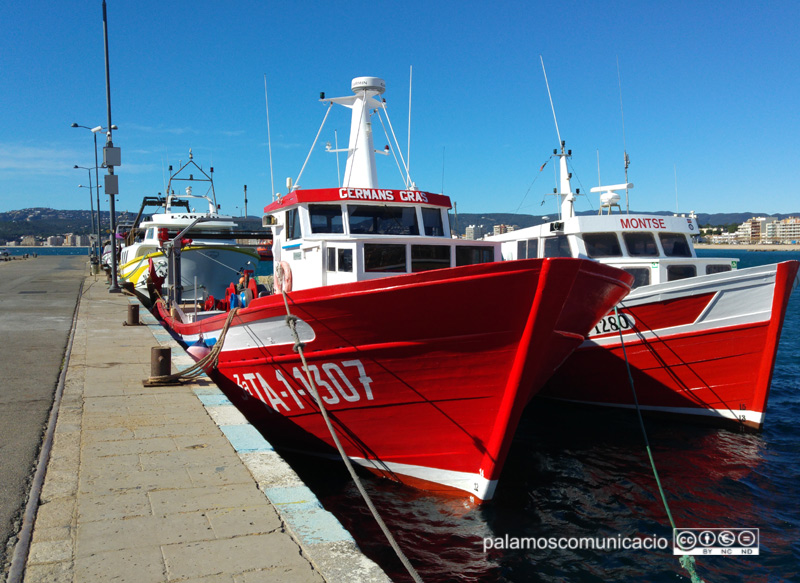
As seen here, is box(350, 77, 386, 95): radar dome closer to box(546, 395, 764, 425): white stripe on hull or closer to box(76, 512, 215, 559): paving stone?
box(546, 395, 764, 425): white stripe on hull

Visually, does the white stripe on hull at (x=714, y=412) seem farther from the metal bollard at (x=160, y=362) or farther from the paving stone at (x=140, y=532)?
the paving stone at (x=140, y=532)

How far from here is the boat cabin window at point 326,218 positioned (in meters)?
8.85

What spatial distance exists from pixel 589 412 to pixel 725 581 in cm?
535

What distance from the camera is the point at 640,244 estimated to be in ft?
37.2

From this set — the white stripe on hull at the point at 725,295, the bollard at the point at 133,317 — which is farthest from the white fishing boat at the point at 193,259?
the white stripe on hull at the point at 725,295

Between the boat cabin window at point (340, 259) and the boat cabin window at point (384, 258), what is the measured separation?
0.20m

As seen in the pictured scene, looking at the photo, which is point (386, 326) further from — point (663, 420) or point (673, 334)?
point (663, 420)

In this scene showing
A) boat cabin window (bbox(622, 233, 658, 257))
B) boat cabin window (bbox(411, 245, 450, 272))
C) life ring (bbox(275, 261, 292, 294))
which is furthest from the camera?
boat cabin window (bbox(622, 233, 658, 257))

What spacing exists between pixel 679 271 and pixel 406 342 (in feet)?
22.3

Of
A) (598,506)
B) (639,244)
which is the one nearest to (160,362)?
(598,506)

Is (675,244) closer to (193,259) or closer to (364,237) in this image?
(364,237)

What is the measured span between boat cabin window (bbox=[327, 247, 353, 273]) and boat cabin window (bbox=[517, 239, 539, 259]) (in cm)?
542

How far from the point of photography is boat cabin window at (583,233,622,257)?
11320 mm

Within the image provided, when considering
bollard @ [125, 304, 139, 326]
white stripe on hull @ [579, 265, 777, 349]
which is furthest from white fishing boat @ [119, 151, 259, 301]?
white stripe on hull @ [579, 265, 777, 349]
